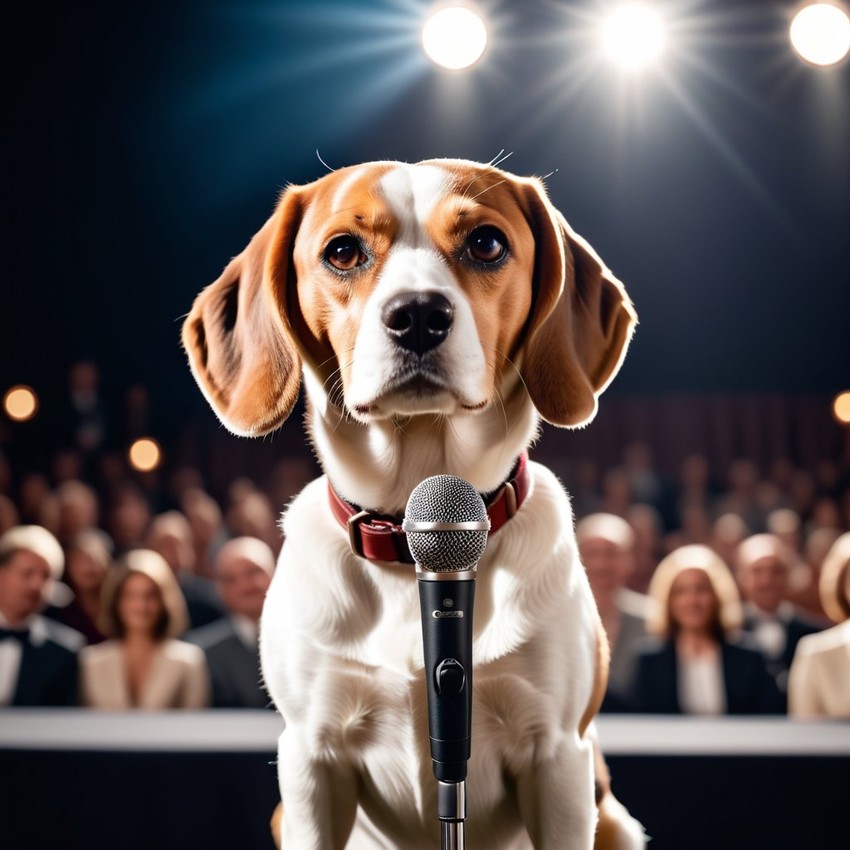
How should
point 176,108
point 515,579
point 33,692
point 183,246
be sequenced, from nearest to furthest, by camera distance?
point 515,579
point 33,692
point 176,108
point 183,246

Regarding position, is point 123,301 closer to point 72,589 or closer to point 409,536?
point 72,589

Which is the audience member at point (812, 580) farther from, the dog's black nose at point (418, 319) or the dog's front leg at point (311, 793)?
the dog's black nose at point (418, 319)

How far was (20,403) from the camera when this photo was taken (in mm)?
5395

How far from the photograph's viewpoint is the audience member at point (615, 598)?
274cm

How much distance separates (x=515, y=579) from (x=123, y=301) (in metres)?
4.43

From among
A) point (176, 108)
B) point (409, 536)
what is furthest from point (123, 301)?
point (409, 536)

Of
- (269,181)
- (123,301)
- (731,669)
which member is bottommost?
(731,669)

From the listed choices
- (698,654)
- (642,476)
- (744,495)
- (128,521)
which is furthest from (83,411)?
(744,495)

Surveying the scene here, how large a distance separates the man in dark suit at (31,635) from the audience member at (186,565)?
39cm

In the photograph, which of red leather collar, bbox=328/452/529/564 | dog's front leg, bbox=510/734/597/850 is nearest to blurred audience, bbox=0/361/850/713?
dog's front leg, bbox=510/734/597/850

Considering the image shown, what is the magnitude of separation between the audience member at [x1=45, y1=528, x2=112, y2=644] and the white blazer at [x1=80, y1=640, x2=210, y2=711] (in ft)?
2.50

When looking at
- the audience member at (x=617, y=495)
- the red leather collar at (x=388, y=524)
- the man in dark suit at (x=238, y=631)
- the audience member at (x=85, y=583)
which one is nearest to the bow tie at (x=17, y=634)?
the man in dark suit at (x=238, y=631)

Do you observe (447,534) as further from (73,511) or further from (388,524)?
(73,511)

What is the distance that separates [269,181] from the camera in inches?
176
